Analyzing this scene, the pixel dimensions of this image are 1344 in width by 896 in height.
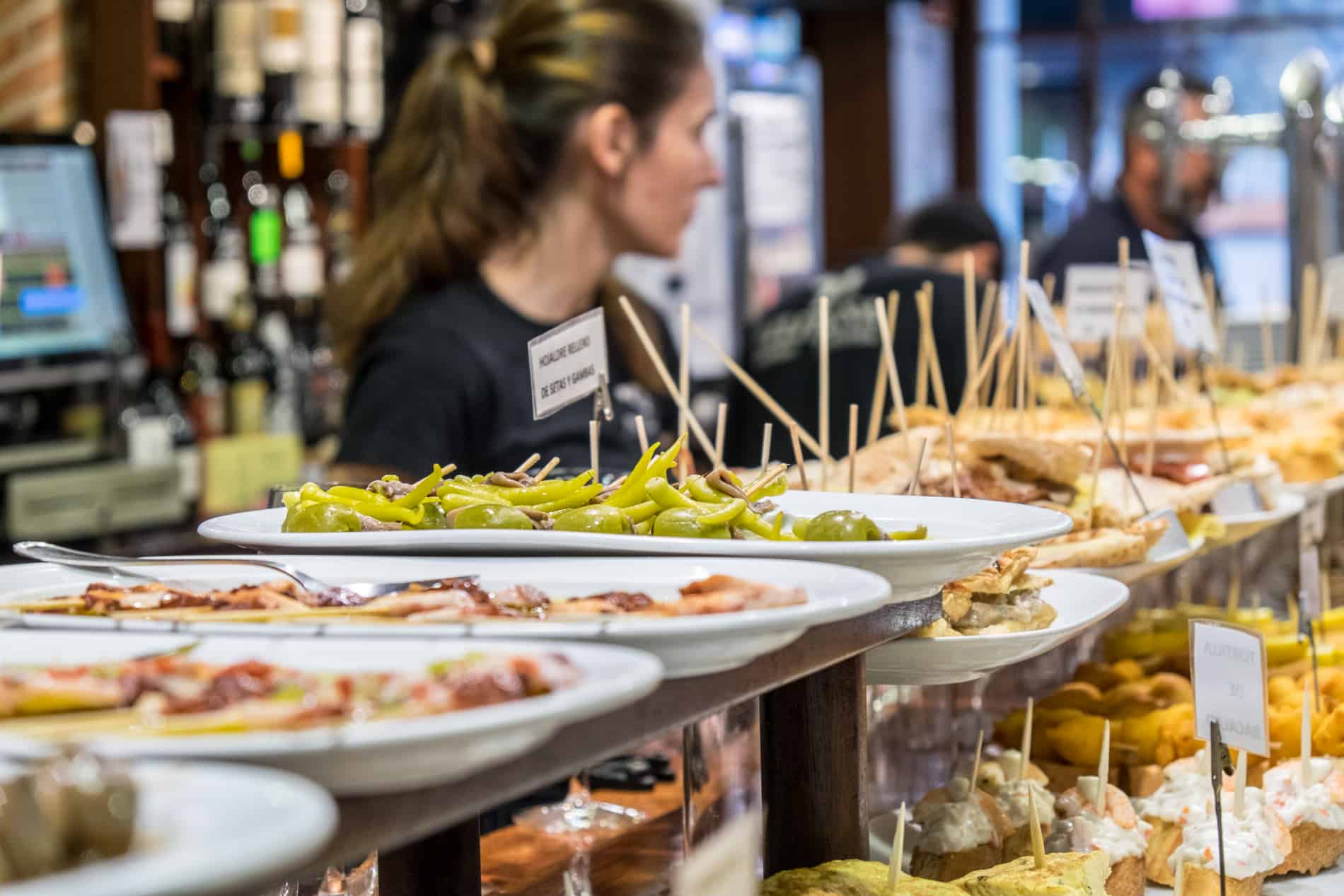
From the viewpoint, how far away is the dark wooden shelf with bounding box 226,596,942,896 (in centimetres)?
76

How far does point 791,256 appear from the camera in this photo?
9789mm

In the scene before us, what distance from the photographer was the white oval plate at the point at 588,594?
0.93 m

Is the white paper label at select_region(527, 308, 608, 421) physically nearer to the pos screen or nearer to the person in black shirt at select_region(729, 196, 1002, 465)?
the person in black shirt at select_region(729, 196, 1002, 465)

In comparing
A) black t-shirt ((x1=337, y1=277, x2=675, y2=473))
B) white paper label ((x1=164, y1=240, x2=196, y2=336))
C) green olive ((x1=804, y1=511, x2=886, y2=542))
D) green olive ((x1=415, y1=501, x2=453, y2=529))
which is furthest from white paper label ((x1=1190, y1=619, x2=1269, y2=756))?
white paper label ((x1=164, y1=240, x2=196, y2=336))

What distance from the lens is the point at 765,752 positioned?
1.42 m

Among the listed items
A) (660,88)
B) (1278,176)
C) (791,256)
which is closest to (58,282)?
(660,88)

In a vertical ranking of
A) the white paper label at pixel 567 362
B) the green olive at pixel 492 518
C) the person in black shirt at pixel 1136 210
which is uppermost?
the person in black shirt at pixel 1136 210

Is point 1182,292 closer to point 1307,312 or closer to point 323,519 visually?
point 1307,312

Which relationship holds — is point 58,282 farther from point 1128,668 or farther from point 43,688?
point 43,688

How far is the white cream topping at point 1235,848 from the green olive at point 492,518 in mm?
775

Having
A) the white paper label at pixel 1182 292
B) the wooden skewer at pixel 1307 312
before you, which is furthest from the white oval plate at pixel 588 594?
the wooden skewer at pixel 1307 312

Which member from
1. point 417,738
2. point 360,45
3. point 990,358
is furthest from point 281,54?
point 417,738

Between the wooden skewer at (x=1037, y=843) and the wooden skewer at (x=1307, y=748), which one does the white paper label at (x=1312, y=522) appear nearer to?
the wooden skewer at (x=1307, y=748)

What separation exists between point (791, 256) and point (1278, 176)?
11.2 ft
